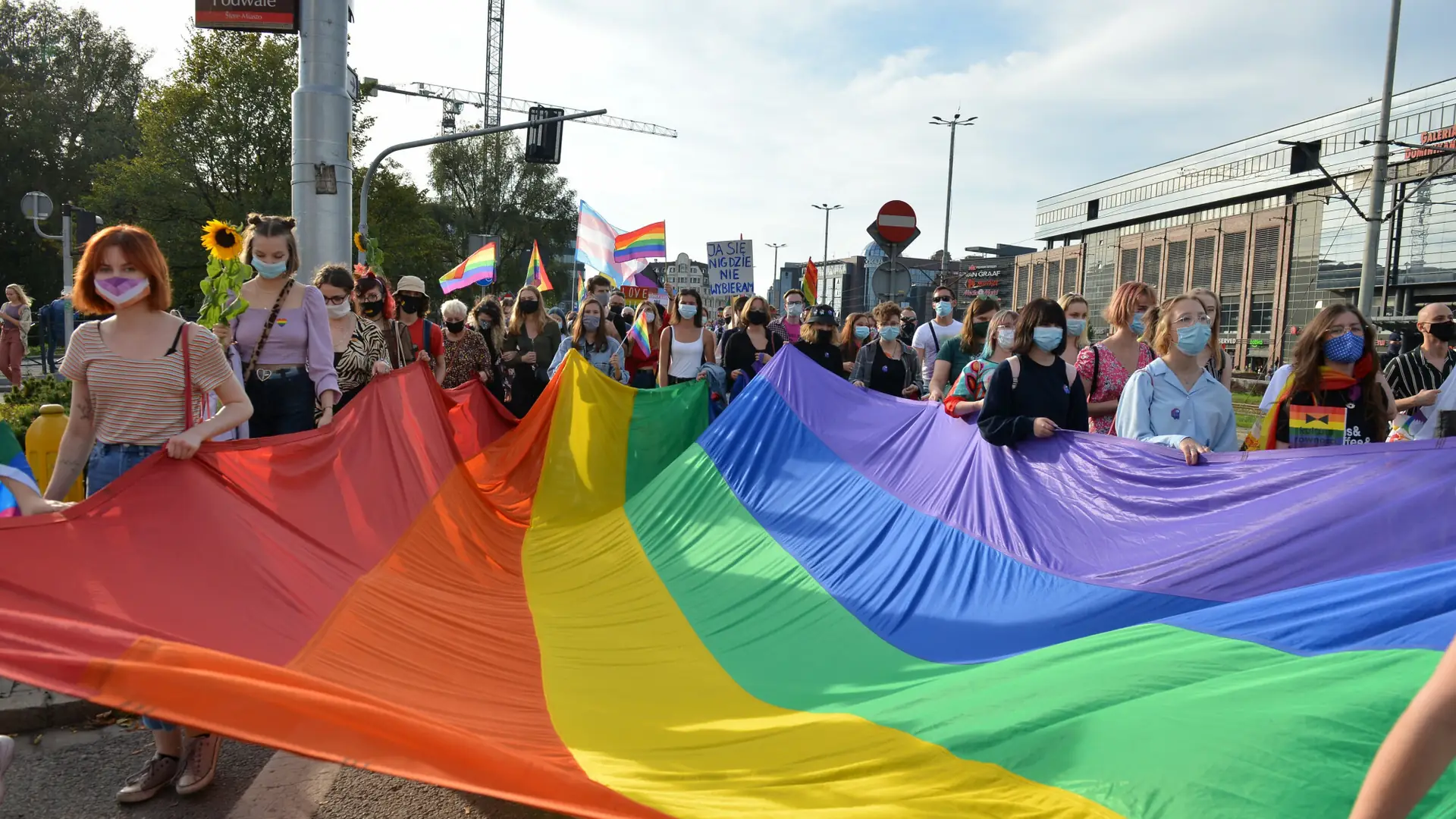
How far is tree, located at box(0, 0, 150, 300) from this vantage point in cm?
4288

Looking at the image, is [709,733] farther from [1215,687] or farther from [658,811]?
[1215,687]

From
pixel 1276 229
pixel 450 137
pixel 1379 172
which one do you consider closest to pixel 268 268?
pixel 450 137

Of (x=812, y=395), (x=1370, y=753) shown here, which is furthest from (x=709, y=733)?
(x=812, y=395)

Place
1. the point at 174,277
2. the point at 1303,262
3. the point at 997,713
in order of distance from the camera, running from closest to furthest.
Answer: the point at 997,713, the point at 174,277, the point at 1303,262

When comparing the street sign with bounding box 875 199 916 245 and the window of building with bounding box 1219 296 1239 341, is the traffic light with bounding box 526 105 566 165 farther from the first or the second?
the window of building with bounding box 1219 296 1239 341

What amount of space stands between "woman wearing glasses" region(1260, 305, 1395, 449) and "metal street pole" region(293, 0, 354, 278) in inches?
325

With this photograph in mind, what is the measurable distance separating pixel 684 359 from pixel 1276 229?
2975 inches

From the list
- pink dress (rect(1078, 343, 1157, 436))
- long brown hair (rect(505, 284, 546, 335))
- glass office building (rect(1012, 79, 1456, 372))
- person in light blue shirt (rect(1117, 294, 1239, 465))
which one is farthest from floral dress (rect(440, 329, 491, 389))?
glass office building (rect(1012, 79, 1456, 372))

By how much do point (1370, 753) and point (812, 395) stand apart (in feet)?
18.6

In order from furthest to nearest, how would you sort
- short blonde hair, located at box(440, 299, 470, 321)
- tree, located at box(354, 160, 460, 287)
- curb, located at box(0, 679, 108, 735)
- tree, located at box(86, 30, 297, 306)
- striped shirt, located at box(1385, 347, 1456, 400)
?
tree, located at box(354, 160, 460, 287) → tree, located at box(86, 30, 297, 306) → short blonde hair, located at box(440, 299, 470, 321) → striped shirt, located at box(1385, 347, 1456, 400) → curb, located at box(0, 679, 108, 735)

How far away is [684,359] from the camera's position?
30.9ft

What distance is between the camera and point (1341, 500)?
11.4ft

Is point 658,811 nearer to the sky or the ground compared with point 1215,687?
nearer to the ground

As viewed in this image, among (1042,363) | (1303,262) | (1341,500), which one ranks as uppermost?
(1303,262)
